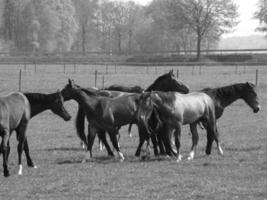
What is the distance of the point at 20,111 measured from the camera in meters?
11.8

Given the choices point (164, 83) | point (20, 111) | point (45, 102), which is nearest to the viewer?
point (20, 111)

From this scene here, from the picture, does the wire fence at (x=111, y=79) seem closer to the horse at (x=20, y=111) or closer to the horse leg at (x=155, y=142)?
the horse leg at (x=155, y=142)

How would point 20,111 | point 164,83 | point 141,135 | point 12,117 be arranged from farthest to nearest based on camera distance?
point 164,83, point 141,135, point 20,111, point 12,117

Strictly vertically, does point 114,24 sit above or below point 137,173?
above

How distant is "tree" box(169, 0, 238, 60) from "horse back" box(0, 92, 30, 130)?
62.4 meters

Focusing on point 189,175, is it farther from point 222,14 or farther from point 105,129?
point 222,14

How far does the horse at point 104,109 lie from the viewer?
13.2 m

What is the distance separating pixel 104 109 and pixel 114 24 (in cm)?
8556

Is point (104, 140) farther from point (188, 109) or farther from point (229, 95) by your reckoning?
point (229, 95)

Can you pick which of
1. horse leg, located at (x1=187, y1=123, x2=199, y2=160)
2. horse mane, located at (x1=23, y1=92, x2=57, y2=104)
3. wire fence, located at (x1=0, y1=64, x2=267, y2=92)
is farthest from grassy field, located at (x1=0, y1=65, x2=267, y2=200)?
wire fence, located at (x1=0, y1=64, x2=267, y2=92)

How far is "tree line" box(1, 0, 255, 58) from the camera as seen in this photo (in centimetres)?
7412

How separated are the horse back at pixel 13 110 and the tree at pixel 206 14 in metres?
62.4

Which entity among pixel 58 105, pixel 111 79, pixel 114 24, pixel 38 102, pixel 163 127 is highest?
pixel 114 24

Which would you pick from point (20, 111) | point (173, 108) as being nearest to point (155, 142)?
point (173, 108)
